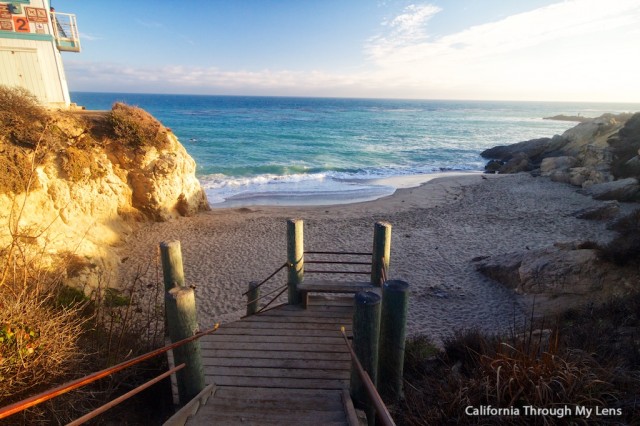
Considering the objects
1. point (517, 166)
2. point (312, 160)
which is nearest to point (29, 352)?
point (312, 160)

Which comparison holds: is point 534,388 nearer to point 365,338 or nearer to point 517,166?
point 365,338

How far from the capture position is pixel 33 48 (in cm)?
1567

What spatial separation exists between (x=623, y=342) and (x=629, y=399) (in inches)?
90.4

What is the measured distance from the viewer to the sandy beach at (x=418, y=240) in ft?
31.9

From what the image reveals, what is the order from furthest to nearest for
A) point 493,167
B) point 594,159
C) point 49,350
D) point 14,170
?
point 493,167 < point 594,159 < point 14,170 < point 49,350

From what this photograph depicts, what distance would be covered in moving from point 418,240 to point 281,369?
1135 cm

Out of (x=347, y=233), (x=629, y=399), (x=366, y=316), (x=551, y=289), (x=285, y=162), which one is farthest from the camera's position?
(x=285, y=162)

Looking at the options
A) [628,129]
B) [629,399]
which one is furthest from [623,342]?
[628,129]

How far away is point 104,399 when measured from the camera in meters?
4.04

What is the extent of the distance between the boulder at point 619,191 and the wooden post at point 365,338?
20916 millimetres

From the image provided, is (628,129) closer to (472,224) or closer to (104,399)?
(472,224)

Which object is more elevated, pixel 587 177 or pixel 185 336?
pixel 185 336

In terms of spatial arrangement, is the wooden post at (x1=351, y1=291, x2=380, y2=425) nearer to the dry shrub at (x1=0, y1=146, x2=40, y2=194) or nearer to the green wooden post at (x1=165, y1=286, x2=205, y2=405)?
the green wooden post at (x1=165, y1=286, x2=205, y2=405)

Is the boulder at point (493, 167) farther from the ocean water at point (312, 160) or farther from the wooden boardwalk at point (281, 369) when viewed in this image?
the wooden boardwalk at point (281, 369)
